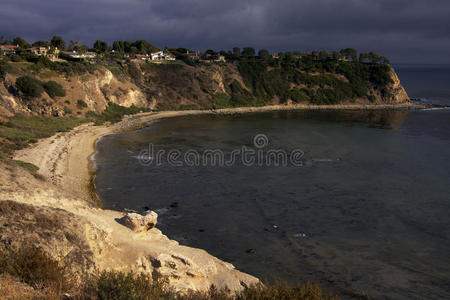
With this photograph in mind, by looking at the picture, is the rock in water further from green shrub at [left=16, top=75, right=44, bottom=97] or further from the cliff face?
green shrub at [left=16, top=75, right=44, bottom=97]

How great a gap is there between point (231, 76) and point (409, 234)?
86.7 meters

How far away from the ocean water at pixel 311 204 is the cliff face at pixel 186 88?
16963mm

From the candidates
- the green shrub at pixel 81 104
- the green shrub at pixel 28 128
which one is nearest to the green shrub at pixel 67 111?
the green shrub at pixel 28 128

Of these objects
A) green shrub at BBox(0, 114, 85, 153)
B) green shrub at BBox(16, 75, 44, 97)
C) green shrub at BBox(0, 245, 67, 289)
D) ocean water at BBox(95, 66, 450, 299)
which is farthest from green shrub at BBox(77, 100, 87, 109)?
green shrub at BBox(0, 245, 67, 289)

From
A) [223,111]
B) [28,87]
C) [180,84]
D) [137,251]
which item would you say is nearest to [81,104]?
[28,87]

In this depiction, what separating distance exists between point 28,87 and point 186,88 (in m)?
42.1

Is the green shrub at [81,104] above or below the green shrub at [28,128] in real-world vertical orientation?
above

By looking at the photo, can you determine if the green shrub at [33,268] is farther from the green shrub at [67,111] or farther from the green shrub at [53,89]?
the green shrub at [53,89]

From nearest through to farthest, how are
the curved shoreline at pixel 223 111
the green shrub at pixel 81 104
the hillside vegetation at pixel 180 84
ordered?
the hillside vegetation at pixel 180 84 < the curved shoreline at pixel 223 111 < the green shrub at pixel 81 104

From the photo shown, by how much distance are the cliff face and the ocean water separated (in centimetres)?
1696

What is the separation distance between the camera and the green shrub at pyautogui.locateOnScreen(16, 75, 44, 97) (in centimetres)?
5475

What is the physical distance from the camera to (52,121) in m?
52.5

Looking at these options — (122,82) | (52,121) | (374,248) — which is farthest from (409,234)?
(122,82)

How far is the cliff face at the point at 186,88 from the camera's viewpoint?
5828 centimetres
